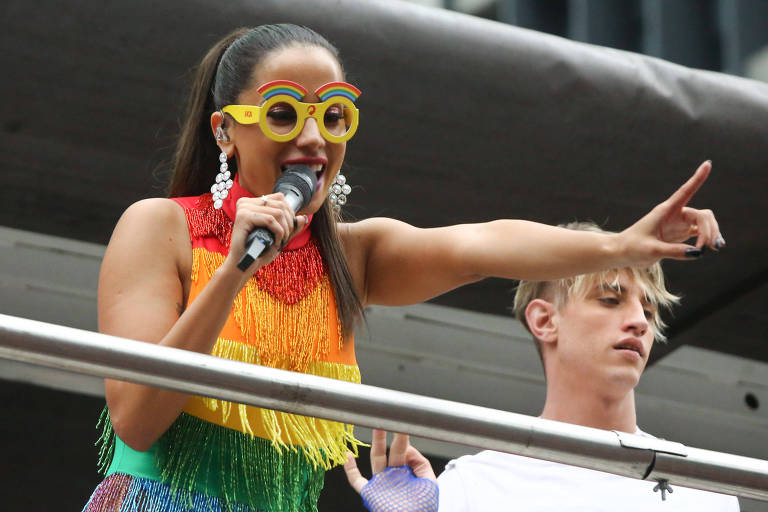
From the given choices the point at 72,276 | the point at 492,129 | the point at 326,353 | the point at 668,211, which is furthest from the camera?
the point at 72,276

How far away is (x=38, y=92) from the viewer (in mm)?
2533

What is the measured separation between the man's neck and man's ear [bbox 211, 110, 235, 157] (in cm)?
98

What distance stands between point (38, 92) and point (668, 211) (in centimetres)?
157

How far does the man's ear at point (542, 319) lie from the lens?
2.46m

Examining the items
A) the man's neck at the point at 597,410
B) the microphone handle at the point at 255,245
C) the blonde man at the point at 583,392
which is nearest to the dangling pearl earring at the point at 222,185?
the microphone handle at the point at 255,245

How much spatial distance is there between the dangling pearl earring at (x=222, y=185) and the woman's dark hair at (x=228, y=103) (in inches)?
2.1

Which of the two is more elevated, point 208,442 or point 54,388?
point 54,388

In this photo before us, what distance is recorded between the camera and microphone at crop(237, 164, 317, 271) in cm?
132

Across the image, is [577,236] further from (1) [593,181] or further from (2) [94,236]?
(2) [94,236]

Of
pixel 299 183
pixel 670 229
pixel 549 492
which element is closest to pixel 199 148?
pixel 299 183

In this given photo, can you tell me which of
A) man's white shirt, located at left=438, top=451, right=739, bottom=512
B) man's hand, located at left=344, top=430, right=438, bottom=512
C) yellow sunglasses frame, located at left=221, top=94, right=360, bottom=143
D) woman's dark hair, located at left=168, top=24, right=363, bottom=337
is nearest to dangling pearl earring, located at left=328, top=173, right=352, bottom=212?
woman's dark hair, located at left=168, top=24, right=363, bottom=337

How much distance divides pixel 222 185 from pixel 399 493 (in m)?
0.57

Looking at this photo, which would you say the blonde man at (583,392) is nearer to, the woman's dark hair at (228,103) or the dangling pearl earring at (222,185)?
the woman's dark hair at (228,103)

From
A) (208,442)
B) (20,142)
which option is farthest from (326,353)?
(20,142)
